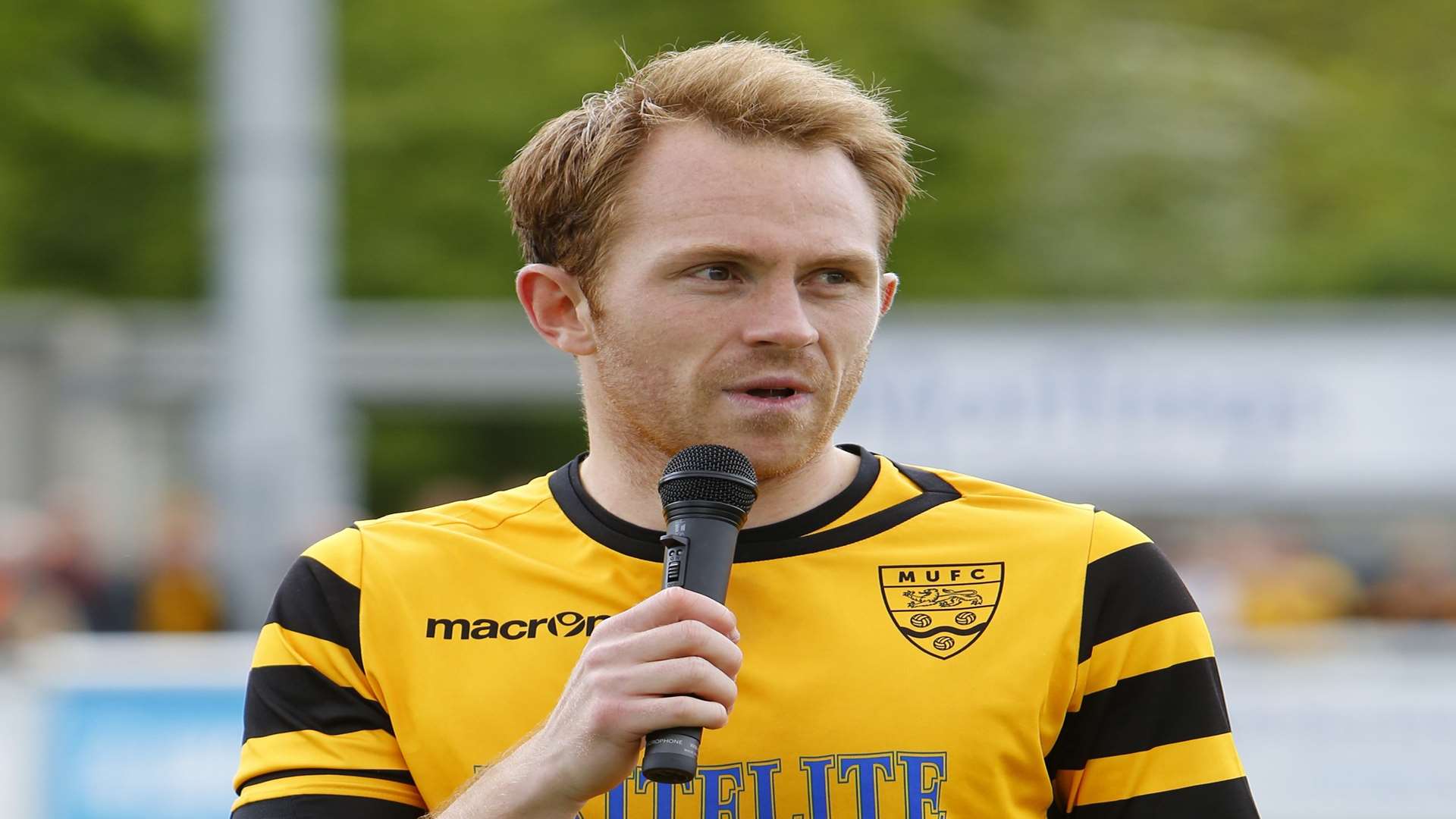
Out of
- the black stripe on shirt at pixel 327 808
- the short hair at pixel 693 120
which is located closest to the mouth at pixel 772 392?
the short hair at pixel 693 120

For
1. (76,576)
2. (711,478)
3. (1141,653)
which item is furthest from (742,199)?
(76,576)

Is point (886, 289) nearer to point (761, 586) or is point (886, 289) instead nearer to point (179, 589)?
point (761, 586)

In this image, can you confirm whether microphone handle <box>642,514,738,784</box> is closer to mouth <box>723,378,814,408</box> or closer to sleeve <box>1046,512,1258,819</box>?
mouth <box>723,378,814,408</box>

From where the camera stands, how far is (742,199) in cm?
260

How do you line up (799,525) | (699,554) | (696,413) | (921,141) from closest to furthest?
(699,554), (696,413), (799,525), (921,141)

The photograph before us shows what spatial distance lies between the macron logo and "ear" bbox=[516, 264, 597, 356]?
399 millimetres

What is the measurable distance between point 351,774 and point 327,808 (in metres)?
0.06

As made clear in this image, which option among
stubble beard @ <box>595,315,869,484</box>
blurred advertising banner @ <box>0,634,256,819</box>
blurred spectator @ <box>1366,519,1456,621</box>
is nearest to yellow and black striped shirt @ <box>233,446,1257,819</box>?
stubble beard @ <box>595,315,869,484</box>

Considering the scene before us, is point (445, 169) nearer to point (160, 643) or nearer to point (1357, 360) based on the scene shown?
point (1357, 360)

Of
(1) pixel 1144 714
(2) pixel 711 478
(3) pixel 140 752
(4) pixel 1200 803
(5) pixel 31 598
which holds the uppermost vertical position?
(5) pixel 31 598

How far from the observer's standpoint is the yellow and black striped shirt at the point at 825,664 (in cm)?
257

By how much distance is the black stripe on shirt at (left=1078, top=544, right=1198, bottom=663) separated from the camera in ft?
8.63

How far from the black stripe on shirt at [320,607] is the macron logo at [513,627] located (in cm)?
12

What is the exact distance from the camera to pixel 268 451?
1059 centimetres
